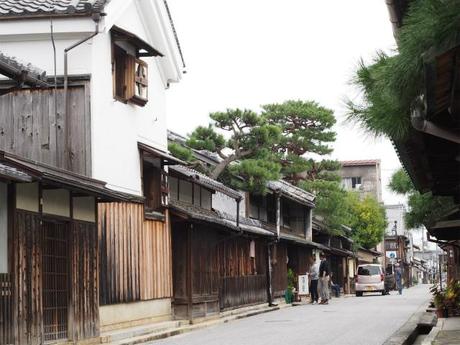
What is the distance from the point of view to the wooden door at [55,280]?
14.8 metres

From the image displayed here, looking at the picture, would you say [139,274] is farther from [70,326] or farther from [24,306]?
[24,306]

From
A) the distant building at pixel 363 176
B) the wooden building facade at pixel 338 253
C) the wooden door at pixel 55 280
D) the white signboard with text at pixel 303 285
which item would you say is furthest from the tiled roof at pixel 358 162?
the wooden door at pixel 55 280

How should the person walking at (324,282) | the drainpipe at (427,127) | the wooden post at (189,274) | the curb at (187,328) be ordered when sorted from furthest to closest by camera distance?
1. the person walking at (324,282)
2. the wooden post at (189,274)
3. the curb at (187,328)
4. the drainpipe at (427,127)

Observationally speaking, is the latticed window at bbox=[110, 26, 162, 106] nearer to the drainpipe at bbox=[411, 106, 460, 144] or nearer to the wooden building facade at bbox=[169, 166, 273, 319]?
the wooden building facade at bbox=[169, 166, 273, 319]

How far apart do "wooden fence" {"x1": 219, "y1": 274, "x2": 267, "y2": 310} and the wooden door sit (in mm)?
12419

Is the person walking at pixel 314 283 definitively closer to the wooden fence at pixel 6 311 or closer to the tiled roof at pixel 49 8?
the tiled roof at pixel 49 8

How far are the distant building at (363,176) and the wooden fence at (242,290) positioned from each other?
5280cm

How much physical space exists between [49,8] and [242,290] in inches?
628

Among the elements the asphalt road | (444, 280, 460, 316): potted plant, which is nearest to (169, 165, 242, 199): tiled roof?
the asphalt road

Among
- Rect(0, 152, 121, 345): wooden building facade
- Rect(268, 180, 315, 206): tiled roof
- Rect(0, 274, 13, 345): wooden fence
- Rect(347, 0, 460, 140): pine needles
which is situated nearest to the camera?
Rect(347, 0, 460, 140): pine needles

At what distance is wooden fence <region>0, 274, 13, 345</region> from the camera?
12.9m

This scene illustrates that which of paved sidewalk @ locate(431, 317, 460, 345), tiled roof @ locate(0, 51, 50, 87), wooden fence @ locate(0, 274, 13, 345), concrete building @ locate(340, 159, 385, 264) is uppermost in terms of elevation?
concrete building @ locate(340, 159, 385, 264)

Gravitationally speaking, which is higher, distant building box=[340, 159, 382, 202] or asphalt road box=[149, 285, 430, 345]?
distant building box=[340, 159, 382, 202]

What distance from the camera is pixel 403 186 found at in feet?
88.5
